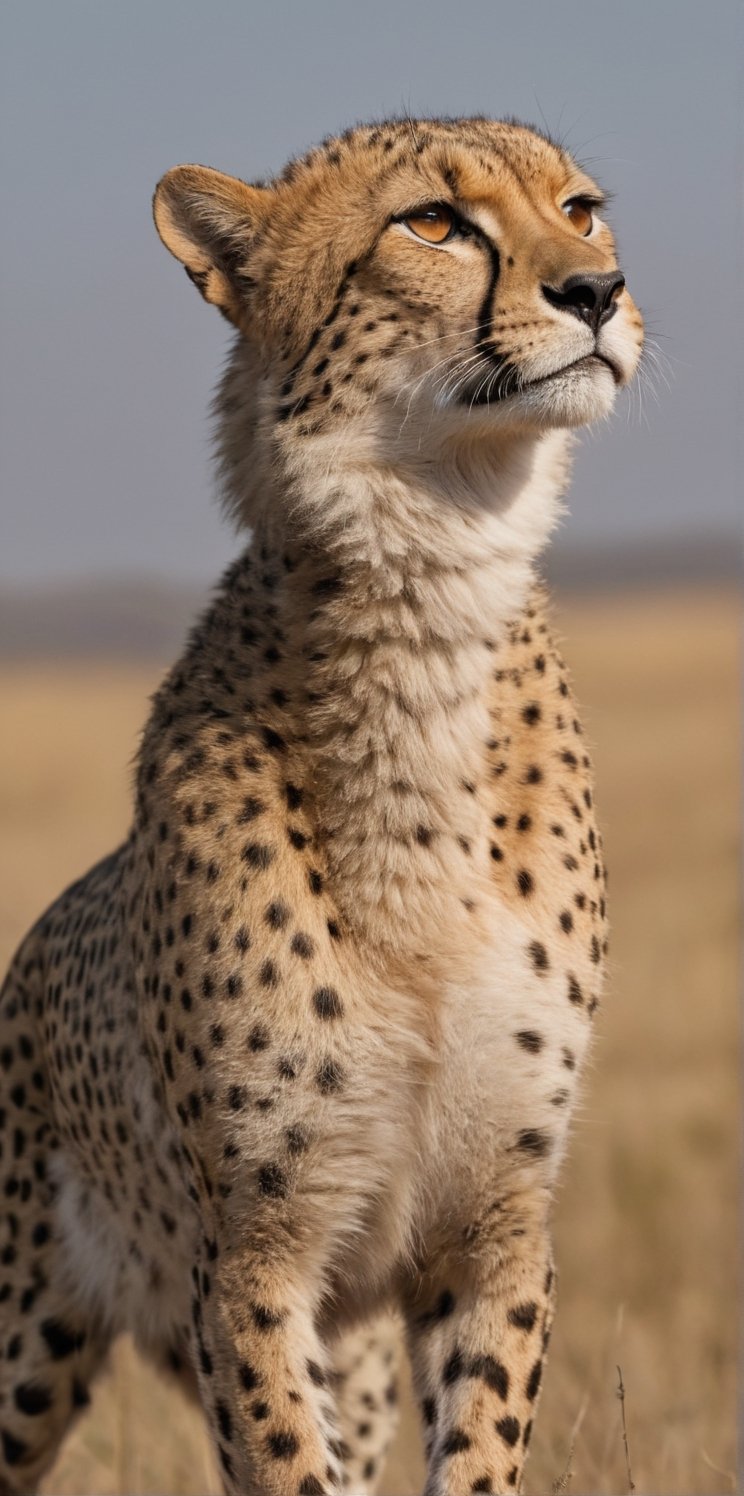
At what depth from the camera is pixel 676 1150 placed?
9.45 meters

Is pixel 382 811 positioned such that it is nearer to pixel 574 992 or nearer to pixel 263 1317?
pixel 574 992

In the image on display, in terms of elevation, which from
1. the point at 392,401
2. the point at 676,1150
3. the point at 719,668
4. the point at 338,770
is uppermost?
the point at 719,668

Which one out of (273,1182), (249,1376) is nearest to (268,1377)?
(249,1376)

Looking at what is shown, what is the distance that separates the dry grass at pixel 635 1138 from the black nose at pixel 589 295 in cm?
94

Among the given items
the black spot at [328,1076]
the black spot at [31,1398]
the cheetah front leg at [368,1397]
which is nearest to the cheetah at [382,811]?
the black spot at [328,1076]

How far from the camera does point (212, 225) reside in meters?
3.16

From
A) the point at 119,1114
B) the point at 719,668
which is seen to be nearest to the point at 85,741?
the point at 719,668

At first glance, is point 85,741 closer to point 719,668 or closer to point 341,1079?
point 719,668

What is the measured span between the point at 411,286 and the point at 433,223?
0.38 feet

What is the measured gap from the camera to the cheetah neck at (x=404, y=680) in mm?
2971

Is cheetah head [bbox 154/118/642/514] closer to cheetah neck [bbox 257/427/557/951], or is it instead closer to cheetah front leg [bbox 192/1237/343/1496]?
cheetah neck [bbox 257/427/557/951]

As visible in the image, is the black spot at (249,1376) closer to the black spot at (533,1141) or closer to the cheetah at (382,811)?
the cheetah at (382,811)

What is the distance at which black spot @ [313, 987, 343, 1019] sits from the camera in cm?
293

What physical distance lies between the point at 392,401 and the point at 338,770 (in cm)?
52
